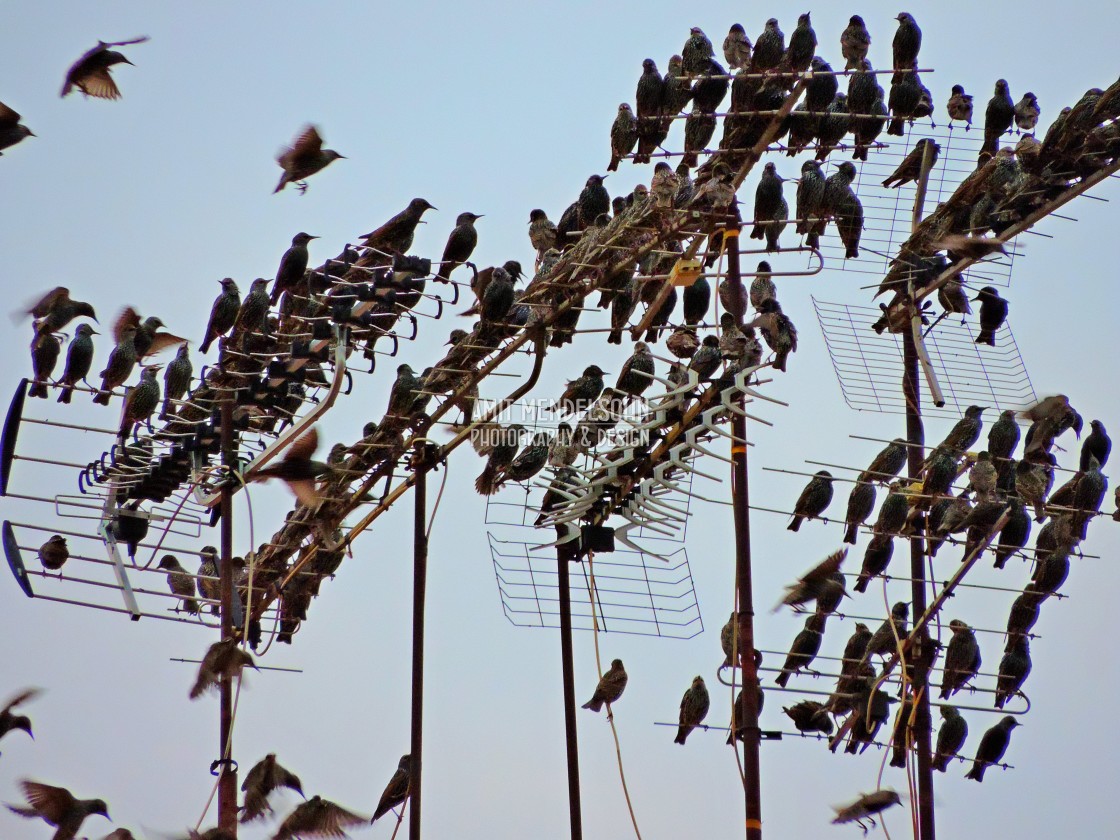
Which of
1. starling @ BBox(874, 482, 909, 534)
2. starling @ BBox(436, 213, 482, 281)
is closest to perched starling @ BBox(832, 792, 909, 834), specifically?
starling @ BBox(874, 482, 909, 534)

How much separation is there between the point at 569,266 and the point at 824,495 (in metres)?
3.23

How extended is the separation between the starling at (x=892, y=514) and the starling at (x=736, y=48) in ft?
9.58

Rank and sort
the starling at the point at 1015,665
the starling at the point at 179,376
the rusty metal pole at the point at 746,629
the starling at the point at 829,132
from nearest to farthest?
the rusty metal pole at the point at 746,629
the starling at the point at 179,376
the starling at the point at 829,132
the starling at the point at 1015,665

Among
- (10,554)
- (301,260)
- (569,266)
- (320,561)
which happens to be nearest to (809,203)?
(569,266)

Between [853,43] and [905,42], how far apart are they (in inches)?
26.1

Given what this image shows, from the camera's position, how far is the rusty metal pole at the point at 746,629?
7.21 metres

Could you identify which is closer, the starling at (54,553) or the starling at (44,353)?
the starling at (54,553)

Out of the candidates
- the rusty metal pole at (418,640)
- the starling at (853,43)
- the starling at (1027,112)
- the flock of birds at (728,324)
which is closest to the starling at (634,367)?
the flock of birds at (728,324)

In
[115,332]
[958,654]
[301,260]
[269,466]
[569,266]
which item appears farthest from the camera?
[958,654]

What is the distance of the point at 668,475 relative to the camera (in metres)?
8.20

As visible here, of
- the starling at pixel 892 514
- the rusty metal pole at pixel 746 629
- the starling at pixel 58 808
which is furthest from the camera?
the starling at pixel 892 514

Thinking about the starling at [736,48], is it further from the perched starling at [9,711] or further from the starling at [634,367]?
the perched starling at [9,711]

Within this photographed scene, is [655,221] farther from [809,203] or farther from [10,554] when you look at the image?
[10,554]

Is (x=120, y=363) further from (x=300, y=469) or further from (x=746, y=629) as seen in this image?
(x=746, y=629)
